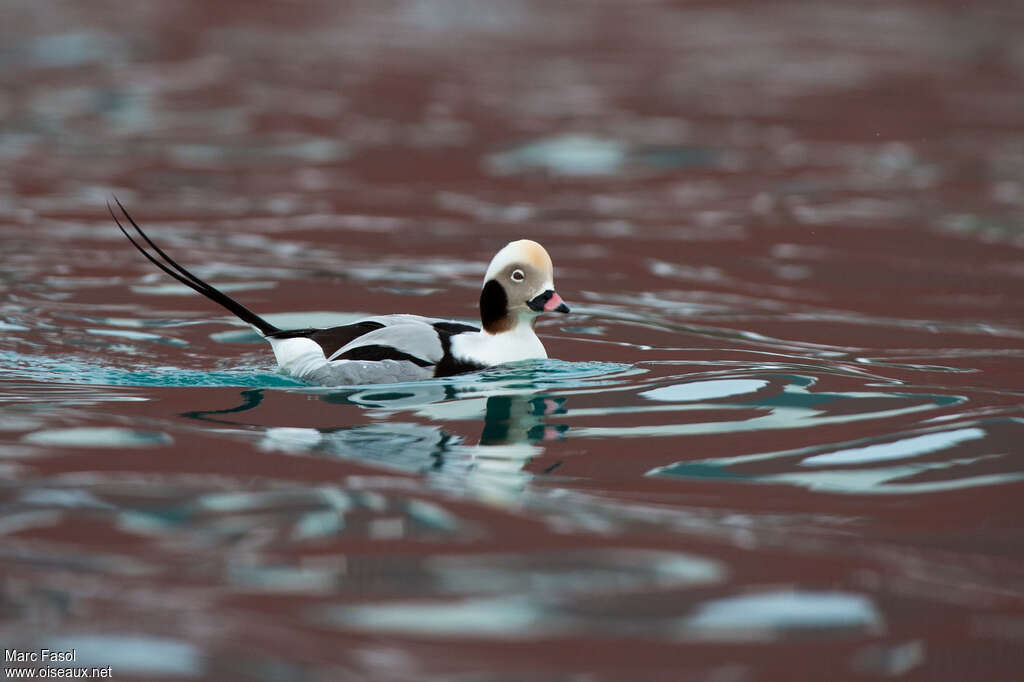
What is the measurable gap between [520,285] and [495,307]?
174 millimetres

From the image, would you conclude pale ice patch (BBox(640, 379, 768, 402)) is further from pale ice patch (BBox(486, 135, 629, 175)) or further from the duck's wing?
pale ice patch (BBox(486, 135, 629, 175))

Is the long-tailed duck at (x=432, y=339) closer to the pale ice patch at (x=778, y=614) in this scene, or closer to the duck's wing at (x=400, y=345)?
the duck's wing at (x=400, y=345)

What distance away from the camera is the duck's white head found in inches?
285

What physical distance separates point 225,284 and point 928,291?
5.01 meters

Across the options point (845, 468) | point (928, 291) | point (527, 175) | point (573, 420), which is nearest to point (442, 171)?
point (527, 175)

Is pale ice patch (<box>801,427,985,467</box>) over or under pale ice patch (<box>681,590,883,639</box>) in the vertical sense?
over

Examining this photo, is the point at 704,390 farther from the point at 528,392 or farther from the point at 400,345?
the point at 400,345

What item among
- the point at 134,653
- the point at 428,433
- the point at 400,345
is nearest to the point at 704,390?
the point at 400,345

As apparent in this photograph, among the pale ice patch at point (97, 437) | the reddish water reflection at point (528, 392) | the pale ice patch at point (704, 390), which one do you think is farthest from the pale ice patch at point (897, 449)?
the pale ice patch at point (97, 437)

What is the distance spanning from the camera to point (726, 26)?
2623 cm

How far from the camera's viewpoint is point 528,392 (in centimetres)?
711

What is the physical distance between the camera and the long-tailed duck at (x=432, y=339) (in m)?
7.09

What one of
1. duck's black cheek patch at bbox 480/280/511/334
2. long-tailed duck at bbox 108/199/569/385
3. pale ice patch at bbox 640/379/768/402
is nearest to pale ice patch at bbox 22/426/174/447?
long-tailed duck at bbox 108/199/569/385

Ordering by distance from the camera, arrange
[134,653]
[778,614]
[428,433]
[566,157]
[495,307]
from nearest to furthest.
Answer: [134,653] < [778,614] < [428,433] < [495,307] < [566,157]
